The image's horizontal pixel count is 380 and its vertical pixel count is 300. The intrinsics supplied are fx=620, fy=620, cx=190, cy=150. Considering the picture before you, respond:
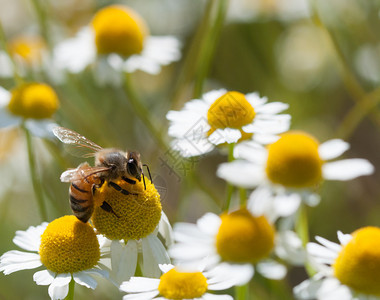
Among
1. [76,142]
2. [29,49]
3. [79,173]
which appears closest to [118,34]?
[29,49]

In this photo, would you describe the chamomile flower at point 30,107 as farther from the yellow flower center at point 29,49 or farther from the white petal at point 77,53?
the yellow flower center at point 29,49

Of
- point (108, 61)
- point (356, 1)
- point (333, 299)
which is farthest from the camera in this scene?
point (356, 1)

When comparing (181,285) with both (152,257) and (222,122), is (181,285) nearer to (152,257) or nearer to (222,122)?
(152,257)

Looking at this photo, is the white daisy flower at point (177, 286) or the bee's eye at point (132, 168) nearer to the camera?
the white daisy flower at point (177, 286)

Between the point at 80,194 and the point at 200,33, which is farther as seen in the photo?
the point at 200,33

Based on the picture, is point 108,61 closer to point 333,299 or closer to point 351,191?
point 351,191

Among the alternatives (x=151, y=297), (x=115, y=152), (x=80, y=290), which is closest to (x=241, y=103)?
(x=115, y=152)

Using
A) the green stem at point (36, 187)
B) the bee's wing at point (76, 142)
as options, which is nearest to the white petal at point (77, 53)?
the green stem at point (36, 187)
